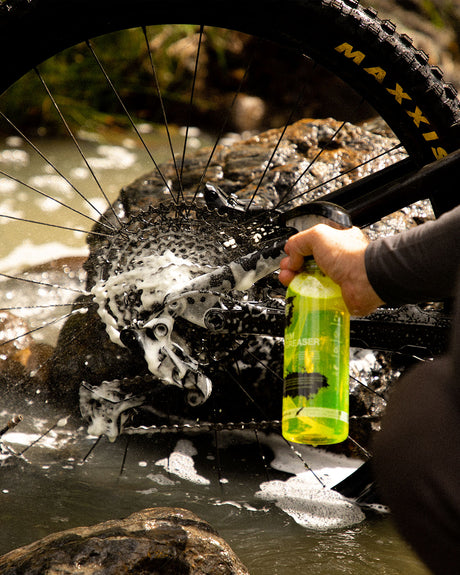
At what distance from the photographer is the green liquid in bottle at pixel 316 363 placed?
135 cm

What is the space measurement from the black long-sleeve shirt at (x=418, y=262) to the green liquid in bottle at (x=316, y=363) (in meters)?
0.16

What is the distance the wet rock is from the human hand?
0.68m

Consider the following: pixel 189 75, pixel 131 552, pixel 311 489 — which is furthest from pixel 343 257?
pixel 189 75

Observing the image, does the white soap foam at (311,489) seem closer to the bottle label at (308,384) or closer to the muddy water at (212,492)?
the muddy water at (212,492)

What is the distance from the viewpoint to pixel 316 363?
1362 mm

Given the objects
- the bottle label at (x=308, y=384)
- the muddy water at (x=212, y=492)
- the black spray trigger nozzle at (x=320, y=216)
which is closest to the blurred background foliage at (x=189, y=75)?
the muddy water at (x=212, y=492)

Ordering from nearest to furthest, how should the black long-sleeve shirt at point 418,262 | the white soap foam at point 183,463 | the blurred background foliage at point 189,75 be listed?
the black long-sleeve shirt at point 418,262
the white soap foam at point 183,463
the blurred background foliage at point 189,75

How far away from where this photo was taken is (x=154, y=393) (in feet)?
6.45

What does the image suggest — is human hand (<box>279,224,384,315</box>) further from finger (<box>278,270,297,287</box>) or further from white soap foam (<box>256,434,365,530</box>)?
white soap foam (<box>256,434,365,530</box>)

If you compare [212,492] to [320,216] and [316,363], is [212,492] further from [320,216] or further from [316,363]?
[320,216]

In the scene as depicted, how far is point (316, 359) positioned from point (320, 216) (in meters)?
0.33

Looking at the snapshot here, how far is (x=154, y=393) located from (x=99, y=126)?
4834 millimetres

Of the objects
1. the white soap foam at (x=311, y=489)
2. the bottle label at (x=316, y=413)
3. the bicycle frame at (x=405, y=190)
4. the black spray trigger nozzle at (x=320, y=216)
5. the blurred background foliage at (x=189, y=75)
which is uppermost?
the blurred background foliage at (x=189, y=75)

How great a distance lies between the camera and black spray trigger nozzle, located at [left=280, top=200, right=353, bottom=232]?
56.5 inches
